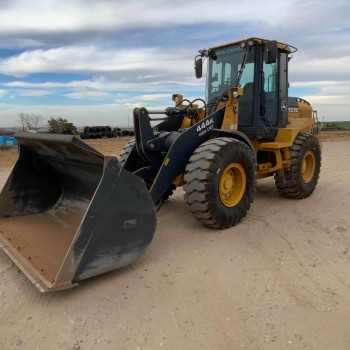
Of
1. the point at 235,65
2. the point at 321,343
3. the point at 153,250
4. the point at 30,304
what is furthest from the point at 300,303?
the point at 235,65

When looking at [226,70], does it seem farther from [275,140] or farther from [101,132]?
[101,132]

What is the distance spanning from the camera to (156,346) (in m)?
2.80

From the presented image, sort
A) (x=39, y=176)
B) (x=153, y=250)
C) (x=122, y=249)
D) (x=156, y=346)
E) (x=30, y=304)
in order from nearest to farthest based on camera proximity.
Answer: (x=156, y=346) → (x=30, y=304) → (x=122, y=249) → (x=153, y=250) → (x=39, y=176)

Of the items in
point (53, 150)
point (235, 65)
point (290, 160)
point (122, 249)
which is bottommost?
point (122, 249)

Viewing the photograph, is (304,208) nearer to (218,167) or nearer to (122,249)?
(218,167)

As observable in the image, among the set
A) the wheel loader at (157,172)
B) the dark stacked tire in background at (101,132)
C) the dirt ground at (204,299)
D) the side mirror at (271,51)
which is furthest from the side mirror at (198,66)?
the dark stacked tire in background at (101,132)

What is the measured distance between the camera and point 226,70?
20.4 feet

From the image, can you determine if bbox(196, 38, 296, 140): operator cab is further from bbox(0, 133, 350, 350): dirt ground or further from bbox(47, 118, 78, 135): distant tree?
bbox(47, 118, 78, 135): distant tree

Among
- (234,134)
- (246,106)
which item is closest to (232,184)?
(234,134)

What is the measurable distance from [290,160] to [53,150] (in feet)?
12.2

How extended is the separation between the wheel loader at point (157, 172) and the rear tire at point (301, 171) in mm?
18

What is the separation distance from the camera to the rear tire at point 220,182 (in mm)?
4465

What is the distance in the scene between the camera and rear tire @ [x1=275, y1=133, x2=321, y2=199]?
6.32m

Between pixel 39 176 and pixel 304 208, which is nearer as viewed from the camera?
pixel 39 176
